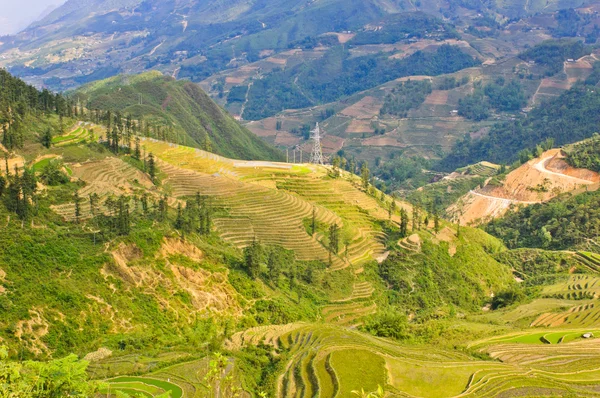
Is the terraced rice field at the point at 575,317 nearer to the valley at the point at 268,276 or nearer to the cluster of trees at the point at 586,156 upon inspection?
the valley at the point at 268,276

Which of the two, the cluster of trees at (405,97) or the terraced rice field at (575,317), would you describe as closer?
the terraced rice field at (575,317)

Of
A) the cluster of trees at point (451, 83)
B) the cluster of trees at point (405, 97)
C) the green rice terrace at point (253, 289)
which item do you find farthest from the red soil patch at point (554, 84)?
the green rice terrace at point (253, 289)

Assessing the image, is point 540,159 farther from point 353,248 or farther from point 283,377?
point 283,377

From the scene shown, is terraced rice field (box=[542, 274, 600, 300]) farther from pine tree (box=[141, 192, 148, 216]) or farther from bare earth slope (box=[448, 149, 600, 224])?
pine tree (box=[141, 192, 148, 216])

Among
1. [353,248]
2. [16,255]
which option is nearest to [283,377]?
[16,255]

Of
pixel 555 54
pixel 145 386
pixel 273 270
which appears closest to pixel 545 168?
pixel 273 270

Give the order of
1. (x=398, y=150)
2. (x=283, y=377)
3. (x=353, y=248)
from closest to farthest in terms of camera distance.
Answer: (x=283, y=377), (x=353, y=248), (x=398, y=150)
